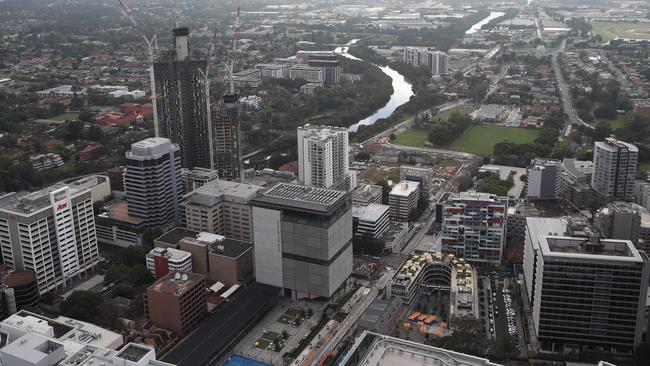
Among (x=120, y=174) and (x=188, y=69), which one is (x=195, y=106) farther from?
(x=120, y=174)

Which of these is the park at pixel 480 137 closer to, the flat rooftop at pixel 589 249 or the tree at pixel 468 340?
the flat rooftop at pixel 589 249

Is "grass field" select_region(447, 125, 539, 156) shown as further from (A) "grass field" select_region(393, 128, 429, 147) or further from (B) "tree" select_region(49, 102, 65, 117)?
(B) "tree" select_region(49, 102, 65, 117)

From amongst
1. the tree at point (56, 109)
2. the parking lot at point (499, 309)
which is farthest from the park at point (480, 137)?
the tree at point (56, 109)

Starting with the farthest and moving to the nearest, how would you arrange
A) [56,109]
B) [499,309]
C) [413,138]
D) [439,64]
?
[439,64]
[56,109]
[413,138]
[499,309]

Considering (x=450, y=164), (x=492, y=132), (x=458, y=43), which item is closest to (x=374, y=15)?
(x=458, y=43)

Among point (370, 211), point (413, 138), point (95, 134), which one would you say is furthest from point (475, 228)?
point (95, 134)

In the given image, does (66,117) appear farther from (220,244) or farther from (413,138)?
(220,244)

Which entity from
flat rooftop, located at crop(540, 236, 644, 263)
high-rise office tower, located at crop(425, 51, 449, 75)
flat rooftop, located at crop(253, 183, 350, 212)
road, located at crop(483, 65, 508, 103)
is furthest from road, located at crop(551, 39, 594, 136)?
flat rooftop, located at crop(253, 183, 350, 212)
